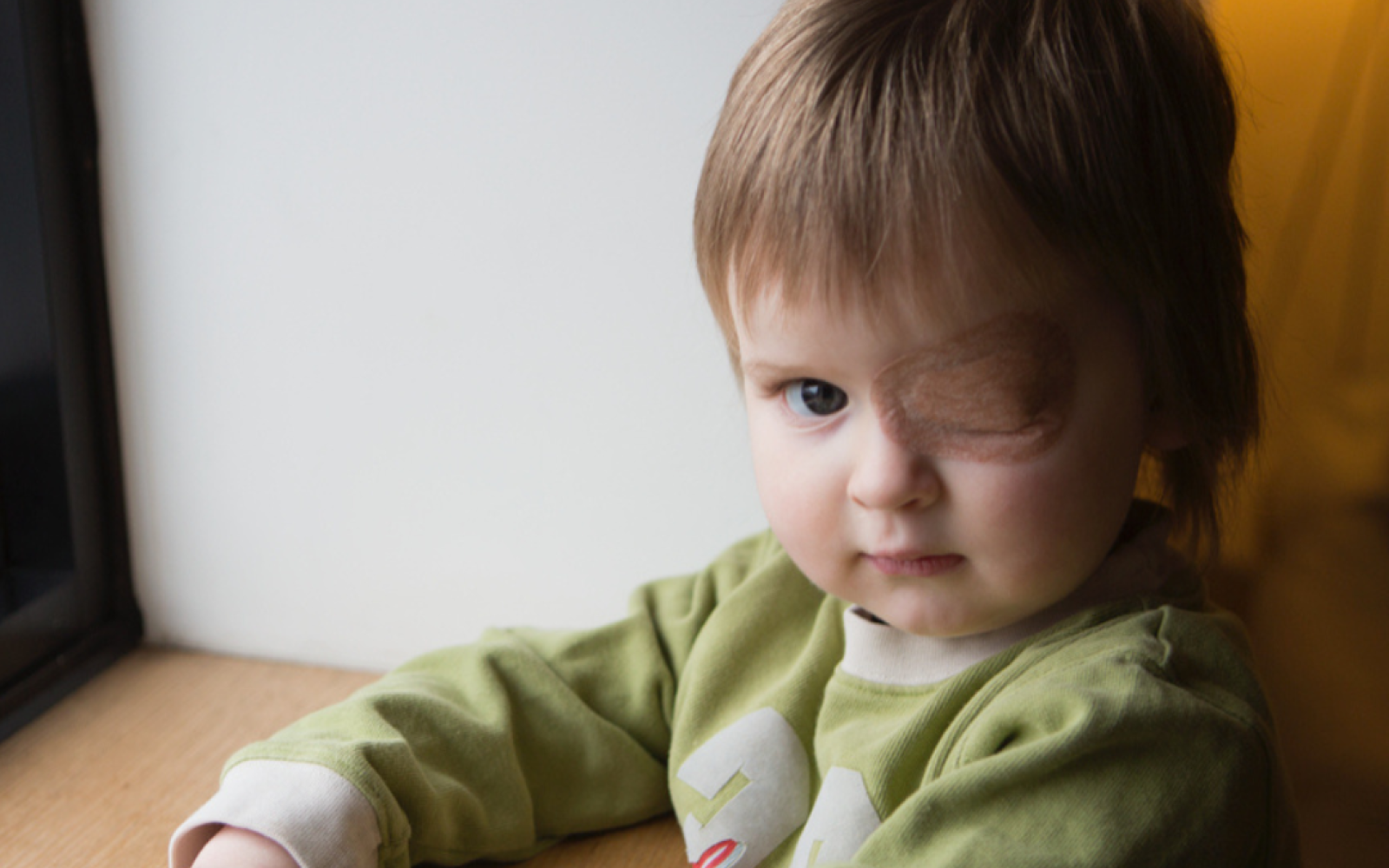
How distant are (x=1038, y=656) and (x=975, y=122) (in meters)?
0.27

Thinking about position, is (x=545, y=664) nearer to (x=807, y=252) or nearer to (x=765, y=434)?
(x=765, y=434)

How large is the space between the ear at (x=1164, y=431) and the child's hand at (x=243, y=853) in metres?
0.50

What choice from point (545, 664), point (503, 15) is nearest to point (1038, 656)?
point (545, 664)

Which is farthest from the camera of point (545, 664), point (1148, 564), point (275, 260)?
point (275, 260)

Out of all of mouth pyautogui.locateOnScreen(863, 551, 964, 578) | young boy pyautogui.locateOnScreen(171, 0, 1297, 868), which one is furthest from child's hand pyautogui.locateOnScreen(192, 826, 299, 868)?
mouth pyautogui.locateOnScreen(863, 551, 964, 578)

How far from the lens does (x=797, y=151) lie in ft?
1.99

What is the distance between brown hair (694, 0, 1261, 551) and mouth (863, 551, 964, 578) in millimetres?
129

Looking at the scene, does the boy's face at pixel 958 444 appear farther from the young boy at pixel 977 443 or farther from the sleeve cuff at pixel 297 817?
the sleeve cuff at pixel 297 817

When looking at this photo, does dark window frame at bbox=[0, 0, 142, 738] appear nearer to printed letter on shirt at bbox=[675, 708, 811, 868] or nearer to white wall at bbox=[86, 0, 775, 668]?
white wall at bbox=[86, 0, 775, 668]

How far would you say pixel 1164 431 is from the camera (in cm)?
66

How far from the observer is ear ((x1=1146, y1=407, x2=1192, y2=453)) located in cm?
66

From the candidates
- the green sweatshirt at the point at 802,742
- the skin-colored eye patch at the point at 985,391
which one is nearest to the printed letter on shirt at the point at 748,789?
the green sweatshirt at the point at 802,742

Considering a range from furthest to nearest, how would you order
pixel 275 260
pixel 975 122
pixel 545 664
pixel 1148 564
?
pixel 275 260
pixel 545 664
pixel 1148 564
pixel 975 122

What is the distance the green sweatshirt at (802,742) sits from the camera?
567 mm
